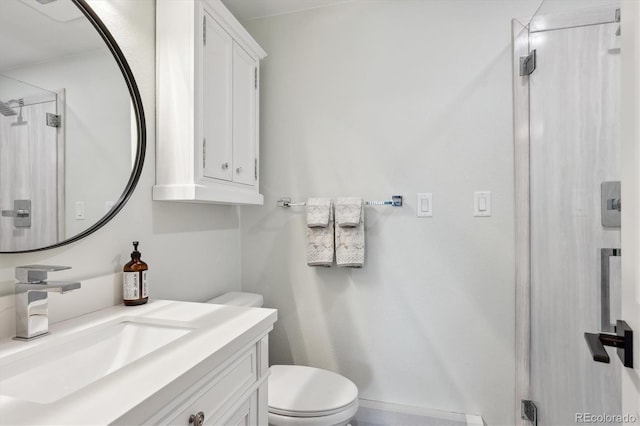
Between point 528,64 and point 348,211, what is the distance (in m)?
1.06

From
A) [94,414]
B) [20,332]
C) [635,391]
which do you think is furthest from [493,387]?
[20,332]

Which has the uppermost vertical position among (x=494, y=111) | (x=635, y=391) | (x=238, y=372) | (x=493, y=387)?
(x=494, y=111)

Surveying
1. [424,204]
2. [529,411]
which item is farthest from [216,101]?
[529,411]

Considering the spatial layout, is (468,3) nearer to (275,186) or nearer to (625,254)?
(275,186)

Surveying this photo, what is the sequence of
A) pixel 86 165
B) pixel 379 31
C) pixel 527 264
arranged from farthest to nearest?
pixel 379 31 < pixel 527 264 < pixel 86 165

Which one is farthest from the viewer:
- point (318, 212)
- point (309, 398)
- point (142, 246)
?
point (318, 212)

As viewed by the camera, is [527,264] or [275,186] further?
[275,186]

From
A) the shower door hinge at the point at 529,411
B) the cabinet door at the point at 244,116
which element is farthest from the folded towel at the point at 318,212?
the shower door hinge at the point at 529,411

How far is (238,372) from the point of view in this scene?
894mm

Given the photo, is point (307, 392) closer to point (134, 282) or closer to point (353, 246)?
point (353, 246)

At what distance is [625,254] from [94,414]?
3.21 ft

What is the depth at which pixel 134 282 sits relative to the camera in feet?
3.68

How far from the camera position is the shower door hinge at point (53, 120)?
95 centimetres

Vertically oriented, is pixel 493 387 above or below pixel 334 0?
below
